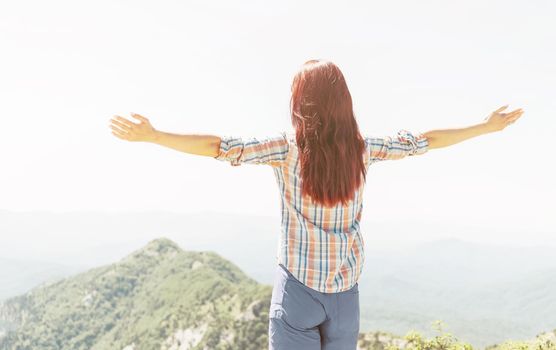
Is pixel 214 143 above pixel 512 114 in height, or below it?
below

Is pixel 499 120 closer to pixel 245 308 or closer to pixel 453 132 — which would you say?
pixel 453 132

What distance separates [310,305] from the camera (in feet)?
8.45

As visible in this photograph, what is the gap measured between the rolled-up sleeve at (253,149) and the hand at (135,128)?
36 centimetres

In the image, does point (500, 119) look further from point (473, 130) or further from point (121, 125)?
point (121, 125)

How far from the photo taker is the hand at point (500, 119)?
11.5ft

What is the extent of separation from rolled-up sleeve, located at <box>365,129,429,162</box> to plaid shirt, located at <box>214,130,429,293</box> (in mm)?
314

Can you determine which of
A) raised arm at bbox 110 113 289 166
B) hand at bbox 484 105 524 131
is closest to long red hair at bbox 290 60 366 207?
raised arm at bbox 110 113 289 166

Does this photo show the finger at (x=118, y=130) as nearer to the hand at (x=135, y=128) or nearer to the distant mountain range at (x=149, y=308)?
the hand at (x=135, y=128)

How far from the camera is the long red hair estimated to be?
255cm

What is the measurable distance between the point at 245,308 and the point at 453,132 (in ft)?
259

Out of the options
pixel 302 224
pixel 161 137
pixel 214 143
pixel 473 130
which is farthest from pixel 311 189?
pixel 473 130

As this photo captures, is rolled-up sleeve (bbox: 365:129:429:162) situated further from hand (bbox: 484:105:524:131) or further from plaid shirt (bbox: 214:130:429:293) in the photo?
hand (bbox: 484:105:524:131)

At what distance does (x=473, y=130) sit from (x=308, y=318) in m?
1.78

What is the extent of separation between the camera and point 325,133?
2.57 meters
